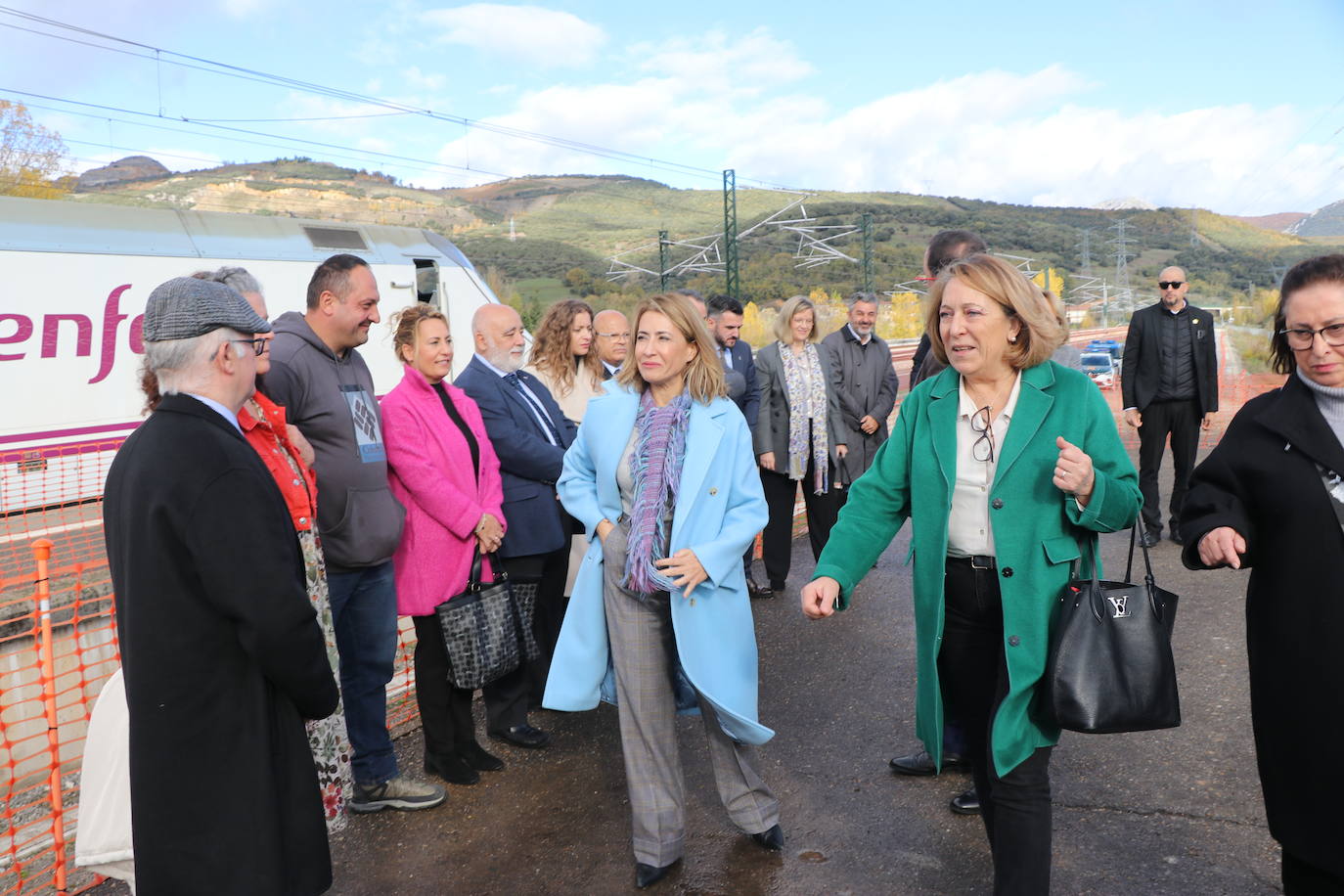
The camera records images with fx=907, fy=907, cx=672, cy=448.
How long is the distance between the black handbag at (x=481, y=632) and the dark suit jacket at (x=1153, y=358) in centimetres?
519

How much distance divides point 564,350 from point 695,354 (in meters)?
1.75

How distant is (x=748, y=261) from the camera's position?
245ft

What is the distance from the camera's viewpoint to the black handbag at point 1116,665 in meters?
2.29

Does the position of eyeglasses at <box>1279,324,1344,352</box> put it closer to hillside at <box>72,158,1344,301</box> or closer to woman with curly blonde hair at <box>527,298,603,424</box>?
woman with curly blonde hair at <box>527,298,603,424</box>

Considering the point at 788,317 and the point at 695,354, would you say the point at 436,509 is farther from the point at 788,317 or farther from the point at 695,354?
the point at 788,317

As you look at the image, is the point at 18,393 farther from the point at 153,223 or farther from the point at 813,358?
the point at 813,358

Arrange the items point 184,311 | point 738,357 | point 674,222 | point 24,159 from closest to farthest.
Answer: point 184,311 < point 738,357 < point 24,159 < point 674,222

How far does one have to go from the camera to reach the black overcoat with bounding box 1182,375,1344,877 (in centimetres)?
205

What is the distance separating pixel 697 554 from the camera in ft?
9.99

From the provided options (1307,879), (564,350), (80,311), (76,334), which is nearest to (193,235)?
(80,311)

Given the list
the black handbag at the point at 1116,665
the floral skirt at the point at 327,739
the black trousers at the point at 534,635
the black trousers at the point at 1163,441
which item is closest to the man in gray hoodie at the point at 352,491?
the floral skirt at the point at 327,739

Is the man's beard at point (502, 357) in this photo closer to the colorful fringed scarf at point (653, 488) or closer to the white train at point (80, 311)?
the colorful fringed scarf at point (653, 488)

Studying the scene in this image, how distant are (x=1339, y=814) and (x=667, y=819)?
192 cm

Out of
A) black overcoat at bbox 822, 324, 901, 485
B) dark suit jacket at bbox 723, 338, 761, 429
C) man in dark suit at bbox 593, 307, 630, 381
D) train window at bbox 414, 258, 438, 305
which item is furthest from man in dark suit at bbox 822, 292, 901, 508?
train window at bbox 414, 258, 438, 305
